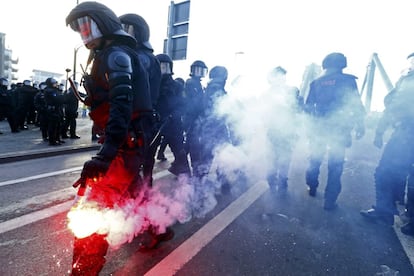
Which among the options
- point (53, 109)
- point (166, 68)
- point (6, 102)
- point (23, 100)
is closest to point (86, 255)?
point (166, 68)

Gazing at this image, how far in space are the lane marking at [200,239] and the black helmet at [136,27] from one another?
1889 millimetres

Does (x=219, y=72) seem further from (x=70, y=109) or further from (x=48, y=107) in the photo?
(x=70, y=109)

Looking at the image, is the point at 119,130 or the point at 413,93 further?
the point at 413,93

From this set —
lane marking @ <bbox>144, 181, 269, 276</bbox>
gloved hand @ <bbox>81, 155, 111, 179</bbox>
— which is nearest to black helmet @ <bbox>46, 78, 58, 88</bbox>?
lane marking @ <bbox>144, 181, 269, 276</bbox>

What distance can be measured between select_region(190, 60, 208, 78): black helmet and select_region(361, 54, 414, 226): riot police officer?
282 cm

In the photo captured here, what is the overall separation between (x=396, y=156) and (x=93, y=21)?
3729 mm

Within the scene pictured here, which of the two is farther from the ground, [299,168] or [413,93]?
[413,93]

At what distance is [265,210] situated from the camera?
3.78 meters

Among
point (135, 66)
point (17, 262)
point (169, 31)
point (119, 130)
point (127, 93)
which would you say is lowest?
point (17, 262)

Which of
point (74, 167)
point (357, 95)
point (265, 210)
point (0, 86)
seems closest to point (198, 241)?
point (265, 210)

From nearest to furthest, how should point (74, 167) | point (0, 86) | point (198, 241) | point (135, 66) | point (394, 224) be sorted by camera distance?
point (135, 66) < point (198, 241) < point (394, 224) < point (74, 167) < point (0, 86)

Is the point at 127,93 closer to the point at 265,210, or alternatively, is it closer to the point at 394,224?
the point at 265,210

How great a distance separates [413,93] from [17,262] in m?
4.41

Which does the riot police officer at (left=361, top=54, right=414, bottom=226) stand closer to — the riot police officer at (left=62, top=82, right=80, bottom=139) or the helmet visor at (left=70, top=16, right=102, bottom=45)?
the helmet visor at (left=70, top=16, right=102, bottom=45)
